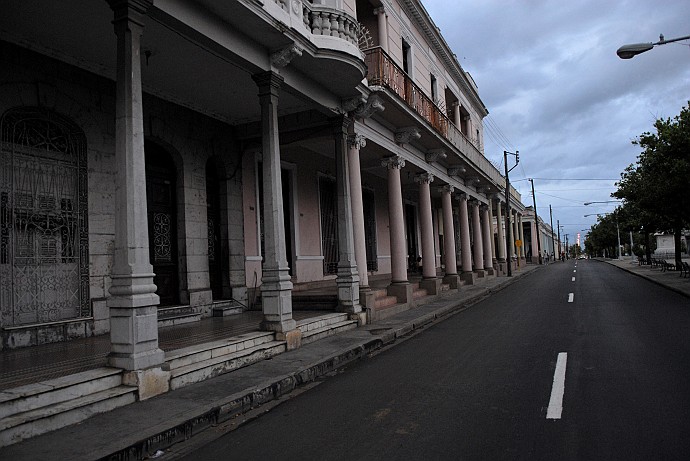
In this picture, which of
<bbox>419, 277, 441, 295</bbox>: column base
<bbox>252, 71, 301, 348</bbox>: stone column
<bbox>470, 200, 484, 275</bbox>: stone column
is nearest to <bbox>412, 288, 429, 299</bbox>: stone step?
<bbox>419, 277, 441, 295</bbox>: column base

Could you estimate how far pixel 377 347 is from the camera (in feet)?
30.4

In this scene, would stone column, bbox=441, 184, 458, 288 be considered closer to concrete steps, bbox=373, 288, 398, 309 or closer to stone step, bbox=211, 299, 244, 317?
concrete steps, bbox=373, 288, 398, 309

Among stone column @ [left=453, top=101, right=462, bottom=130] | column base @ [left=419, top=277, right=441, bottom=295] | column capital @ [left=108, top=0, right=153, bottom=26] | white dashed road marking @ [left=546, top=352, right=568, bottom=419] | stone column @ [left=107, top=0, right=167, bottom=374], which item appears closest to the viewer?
white dashed road marking @ [left=546, top=352, right=568, bottom=419]

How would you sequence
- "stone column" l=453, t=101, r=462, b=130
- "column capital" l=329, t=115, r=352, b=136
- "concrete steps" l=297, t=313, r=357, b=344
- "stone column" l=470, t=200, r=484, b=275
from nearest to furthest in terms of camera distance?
"concrete steps" l=297, t=313, r=357, b=344 → "column capital" l=329, t=115, r=352, b=136 → "stone column" l=453, t=101, r=462, b=130 → "stone column" l=470, t=200, r=484, b=275

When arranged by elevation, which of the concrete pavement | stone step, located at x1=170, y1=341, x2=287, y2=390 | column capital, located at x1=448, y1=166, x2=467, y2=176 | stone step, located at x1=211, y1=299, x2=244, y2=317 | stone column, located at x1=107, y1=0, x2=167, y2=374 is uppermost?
column capital, located at x1=448, y1=166, x2=467, y2=176

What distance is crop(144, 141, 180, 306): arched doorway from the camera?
34.0ft

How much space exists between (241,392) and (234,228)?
Result: 677cm

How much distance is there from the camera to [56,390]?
16.2 ft

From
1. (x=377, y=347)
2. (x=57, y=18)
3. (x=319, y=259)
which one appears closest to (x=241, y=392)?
(x=377, y=347)

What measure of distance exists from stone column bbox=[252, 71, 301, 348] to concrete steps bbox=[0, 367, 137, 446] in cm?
324

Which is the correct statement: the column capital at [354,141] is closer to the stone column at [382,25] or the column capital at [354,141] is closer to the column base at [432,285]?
the stone column at [382,25]

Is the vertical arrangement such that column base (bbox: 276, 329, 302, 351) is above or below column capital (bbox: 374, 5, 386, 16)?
below

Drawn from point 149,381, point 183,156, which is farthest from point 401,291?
point 149,381

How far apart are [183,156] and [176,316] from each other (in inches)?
134
